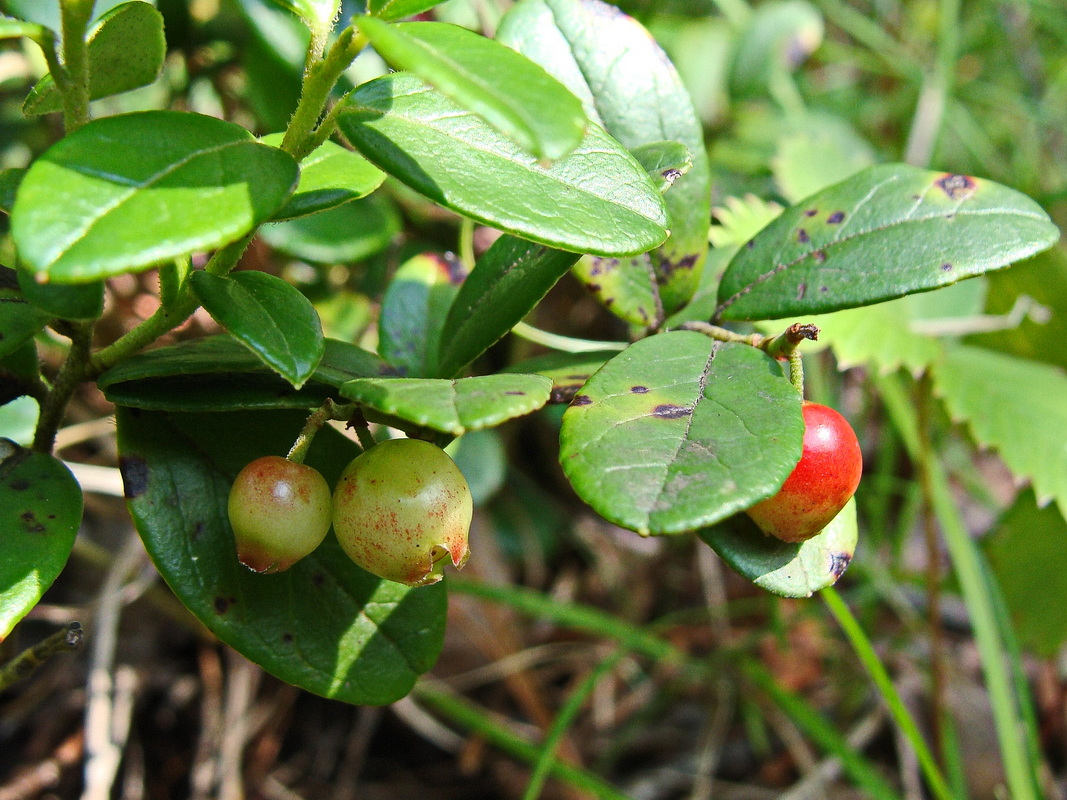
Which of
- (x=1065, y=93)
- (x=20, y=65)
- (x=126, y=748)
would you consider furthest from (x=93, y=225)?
(x=1065, y=93)

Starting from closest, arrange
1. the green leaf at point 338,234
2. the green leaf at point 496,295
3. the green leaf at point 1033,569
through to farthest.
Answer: the green leaf at point 496,295, the green leaf at point 338,234, the green leaf at point 1033,569

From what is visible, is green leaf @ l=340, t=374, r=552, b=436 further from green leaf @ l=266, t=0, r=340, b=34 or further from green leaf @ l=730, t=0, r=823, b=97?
green leaf @ l=730, t=0, r=823, b=97

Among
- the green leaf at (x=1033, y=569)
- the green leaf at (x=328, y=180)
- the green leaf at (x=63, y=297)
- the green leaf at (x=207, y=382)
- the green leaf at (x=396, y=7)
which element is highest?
the green leaf at (x=396, y=7)

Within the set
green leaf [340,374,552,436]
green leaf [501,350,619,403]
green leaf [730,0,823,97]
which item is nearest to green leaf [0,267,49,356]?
green leaf [340,374,552,436]

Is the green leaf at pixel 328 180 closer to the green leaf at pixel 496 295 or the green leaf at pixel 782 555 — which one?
the green leaf at pixel 496 295

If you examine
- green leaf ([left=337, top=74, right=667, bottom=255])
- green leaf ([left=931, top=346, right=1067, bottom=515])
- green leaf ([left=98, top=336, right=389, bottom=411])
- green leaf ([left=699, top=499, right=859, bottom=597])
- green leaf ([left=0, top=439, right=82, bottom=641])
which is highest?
green leaf ([left=337, top=74, right=667, bottom=255])

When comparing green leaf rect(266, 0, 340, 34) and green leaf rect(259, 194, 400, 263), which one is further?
green leaf rect(259, 194, 400, 263)

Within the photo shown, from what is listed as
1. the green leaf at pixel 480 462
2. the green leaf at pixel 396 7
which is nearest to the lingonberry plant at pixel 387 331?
the green leaf at pixel 396 7

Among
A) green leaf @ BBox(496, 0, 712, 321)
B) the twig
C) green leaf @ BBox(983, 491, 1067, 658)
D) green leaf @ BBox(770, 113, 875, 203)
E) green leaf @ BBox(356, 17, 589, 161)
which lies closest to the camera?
green leaf @ BBox(356, 17, 589, 161)
